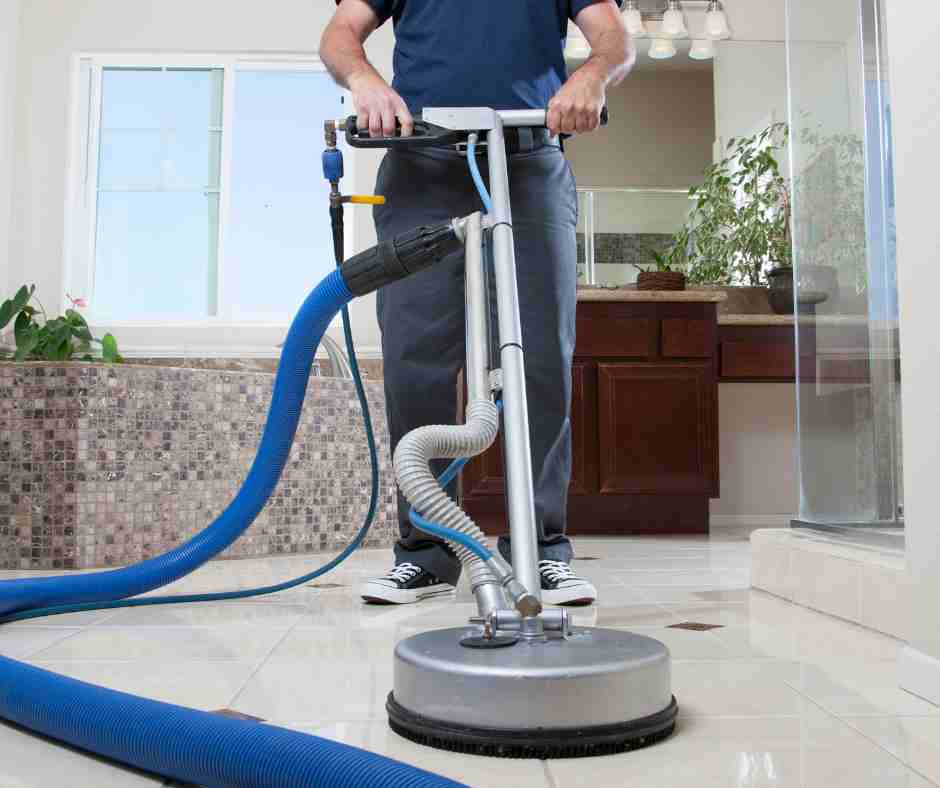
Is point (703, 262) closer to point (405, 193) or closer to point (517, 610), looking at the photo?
point (405, 193)

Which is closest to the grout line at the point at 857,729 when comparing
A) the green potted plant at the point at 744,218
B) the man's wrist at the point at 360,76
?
the man's wrist at the point at 360,76

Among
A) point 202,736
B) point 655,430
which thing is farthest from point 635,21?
point 202,736

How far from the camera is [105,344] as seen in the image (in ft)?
12.0

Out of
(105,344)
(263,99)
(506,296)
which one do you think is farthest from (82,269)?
(506,296)

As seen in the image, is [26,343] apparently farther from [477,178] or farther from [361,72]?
[477,178]

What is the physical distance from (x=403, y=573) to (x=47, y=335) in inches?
73.4

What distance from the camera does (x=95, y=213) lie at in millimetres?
4211

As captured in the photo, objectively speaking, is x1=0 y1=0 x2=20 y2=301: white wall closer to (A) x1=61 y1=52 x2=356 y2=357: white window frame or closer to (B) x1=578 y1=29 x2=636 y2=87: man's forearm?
(A) x1=61 y1=52 x2=356 y2=357: white window frame

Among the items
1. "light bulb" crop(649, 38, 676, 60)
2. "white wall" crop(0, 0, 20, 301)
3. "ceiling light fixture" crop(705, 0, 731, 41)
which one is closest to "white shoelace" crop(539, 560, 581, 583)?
"light bulb" crop(649, 38, 676, 60)

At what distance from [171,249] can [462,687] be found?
3932 mm

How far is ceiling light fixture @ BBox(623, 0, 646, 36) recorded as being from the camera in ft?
Result: 12.8

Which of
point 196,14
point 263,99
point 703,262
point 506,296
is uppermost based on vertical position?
point 196,14

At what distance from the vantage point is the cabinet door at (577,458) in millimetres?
3096

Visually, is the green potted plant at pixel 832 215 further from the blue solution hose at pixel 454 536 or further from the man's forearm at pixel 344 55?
Answer: the blue solution hose at pixel 454 536
